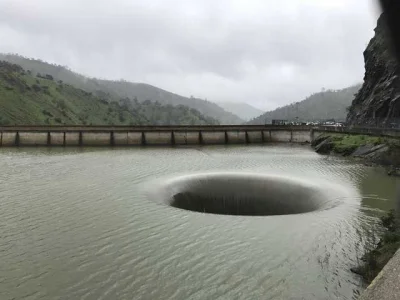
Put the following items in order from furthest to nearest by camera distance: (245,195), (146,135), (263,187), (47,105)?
1. (47,105)
2. (146,135)
3. (263,187)
4. (245,195)

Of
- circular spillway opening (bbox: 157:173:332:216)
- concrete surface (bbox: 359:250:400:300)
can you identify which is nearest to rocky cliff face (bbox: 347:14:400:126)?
circular spillway opening (bbox: 157:173:332:216)

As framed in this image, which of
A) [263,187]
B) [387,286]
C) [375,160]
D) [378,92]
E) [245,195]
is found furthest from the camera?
[378,92]

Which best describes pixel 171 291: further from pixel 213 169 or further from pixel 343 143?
pixel 343 143

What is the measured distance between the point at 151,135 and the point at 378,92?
3764 cm

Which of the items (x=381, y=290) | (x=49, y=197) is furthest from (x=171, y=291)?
(x=49, y=197)

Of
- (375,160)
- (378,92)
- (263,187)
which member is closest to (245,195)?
(263,187)

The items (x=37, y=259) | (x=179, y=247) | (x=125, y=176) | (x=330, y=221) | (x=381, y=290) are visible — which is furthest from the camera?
(x=125, y=176)

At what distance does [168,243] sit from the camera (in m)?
13.2

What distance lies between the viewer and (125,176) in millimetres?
27578

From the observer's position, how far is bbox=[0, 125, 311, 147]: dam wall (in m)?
55.2

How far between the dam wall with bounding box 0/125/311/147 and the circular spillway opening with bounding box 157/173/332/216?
32516 millimetres

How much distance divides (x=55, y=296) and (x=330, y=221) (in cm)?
1205

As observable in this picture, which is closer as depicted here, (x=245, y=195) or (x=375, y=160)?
(x=245, y=195)

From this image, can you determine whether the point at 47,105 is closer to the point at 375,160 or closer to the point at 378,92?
the point at 378,92
